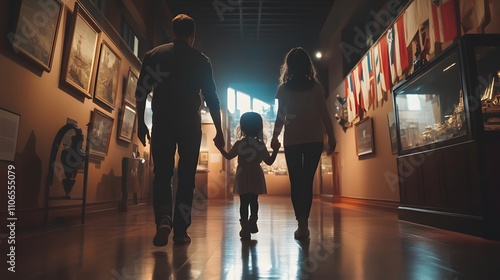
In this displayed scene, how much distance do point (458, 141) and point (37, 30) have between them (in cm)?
369

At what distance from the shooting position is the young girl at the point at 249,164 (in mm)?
2334

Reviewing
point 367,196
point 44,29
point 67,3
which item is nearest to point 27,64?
point 44,29

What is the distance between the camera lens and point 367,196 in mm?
6102

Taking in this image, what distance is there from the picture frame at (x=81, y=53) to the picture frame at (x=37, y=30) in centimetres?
30

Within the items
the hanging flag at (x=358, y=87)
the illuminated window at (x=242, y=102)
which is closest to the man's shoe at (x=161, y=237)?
the hanging flag at (x=358, y=87)

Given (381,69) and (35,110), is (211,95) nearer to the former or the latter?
(35,110)

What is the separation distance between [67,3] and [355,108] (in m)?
5.23

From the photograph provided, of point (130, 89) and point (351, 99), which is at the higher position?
point (351, 99)

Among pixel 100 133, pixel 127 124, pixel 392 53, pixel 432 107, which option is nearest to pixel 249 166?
pixel 432 107

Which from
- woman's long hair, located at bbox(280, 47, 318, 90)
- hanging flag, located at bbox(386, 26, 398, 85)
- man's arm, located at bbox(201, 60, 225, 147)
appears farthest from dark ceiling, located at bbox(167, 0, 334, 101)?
man's arm, located at bbox(201, 60, 225, 147)

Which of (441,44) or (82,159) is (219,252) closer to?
(82,159)

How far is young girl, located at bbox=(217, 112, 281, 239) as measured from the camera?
2334 millimetres

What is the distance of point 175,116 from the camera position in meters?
2.01

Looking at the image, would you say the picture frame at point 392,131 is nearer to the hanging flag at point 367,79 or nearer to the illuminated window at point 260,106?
the hanging flag at point 367,79
